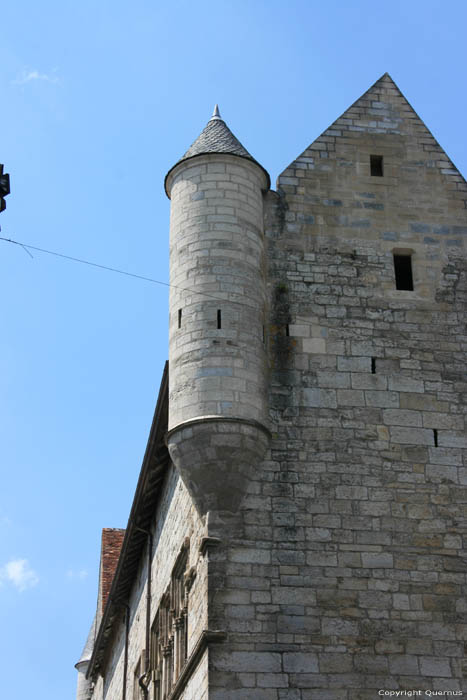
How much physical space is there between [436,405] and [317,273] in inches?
90.8

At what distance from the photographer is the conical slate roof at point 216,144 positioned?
48.5ft

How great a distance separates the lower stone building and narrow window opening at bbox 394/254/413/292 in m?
Result: 0.03

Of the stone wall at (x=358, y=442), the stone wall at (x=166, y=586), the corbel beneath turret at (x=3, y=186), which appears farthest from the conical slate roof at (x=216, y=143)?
the corbel beneath turret at (x=3, y=186)

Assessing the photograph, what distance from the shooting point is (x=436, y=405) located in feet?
45.4

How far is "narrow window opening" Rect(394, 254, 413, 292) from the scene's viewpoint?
580 inches

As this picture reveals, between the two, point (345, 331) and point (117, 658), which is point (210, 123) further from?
point (117, 658)

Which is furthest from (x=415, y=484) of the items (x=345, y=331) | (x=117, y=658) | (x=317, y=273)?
(x=117, y=658)

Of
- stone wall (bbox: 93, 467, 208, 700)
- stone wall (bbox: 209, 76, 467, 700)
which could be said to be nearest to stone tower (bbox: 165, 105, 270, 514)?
stone wall (bbox: 209, 76, 467, 700)

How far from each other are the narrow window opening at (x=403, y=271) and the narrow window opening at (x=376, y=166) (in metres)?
1.32

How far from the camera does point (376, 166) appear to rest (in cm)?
1554

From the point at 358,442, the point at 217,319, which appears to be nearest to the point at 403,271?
the point at 358,442

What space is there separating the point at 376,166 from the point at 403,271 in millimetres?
1652

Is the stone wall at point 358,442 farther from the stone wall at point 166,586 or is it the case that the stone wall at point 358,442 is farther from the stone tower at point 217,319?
the stone wall at point 166,586

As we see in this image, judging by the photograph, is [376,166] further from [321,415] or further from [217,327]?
[321,415]
